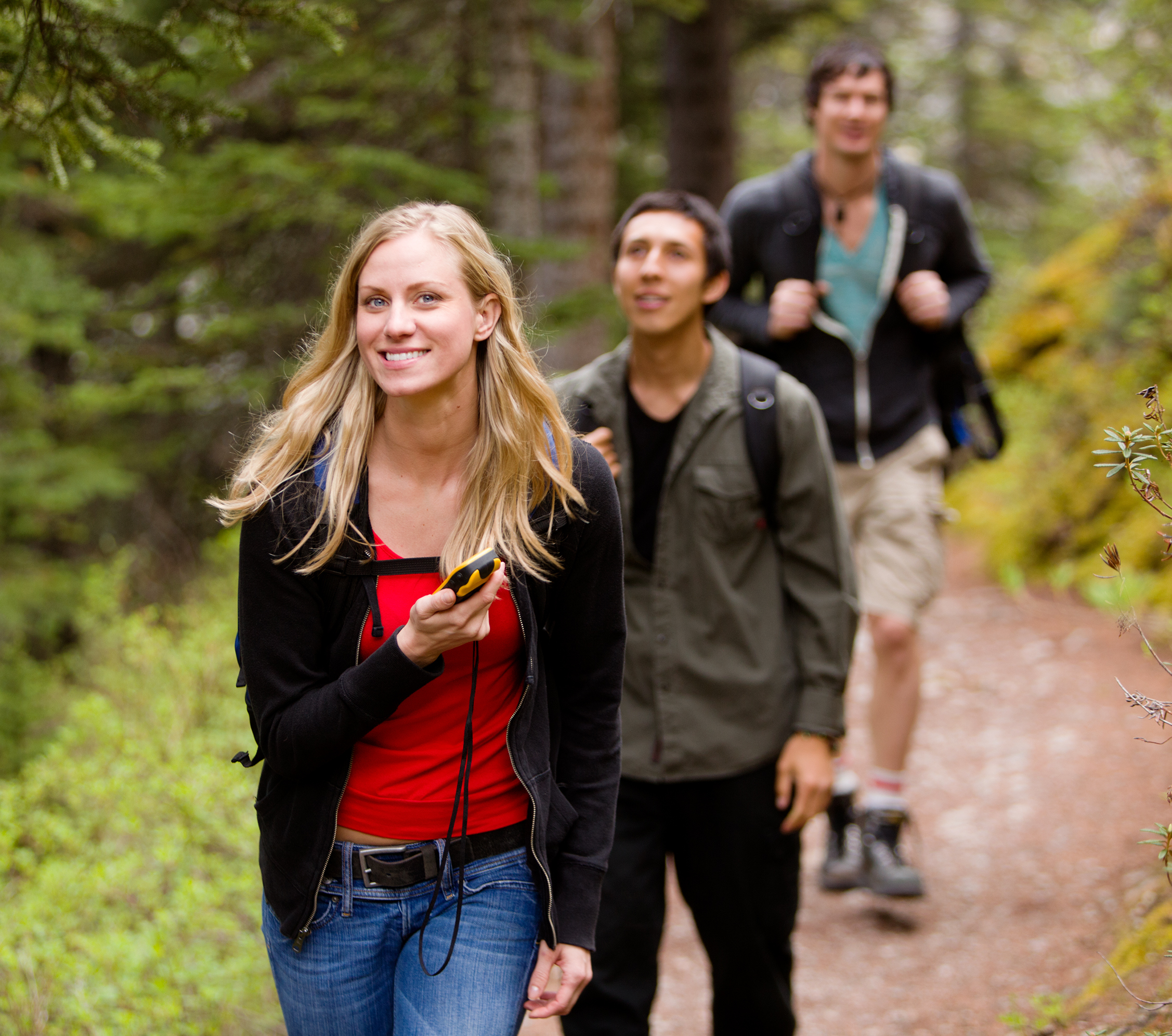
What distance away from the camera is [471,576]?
187cm

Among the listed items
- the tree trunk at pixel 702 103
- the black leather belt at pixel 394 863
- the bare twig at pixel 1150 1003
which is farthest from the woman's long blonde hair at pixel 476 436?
the tree trunk at pixel 702 103

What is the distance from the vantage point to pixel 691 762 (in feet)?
10.4

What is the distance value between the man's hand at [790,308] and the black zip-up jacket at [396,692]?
206 centimetres

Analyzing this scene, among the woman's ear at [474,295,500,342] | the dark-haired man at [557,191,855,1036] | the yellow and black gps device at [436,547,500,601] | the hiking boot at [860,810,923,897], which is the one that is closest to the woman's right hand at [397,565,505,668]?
the yellow and black gps device at [436,547,500,601]

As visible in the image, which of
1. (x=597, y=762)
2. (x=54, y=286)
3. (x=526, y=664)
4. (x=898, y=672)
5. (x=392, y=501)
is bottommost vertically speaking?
(x=898, y=672)

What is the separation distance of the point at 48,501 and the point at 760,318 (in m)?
8.01

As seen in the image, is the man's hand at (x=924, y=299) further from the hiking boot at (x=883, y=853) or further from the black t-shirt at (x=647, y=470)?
the hiking boot at (x=883, y=853)

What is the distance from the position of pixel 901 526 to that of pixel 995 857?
1.83 m

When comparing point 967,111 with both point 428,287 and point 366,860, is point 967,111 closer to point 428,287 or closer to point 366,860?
point 428,287

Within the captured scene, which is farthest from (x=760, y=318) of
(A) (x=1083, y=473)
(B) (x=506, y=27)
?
(A) (x=1083, y=473)

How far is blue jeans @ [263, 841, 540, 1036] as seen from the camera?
7.02ft

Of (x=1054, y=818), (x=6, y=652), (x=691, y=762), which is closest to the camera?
(x=691, y=762)

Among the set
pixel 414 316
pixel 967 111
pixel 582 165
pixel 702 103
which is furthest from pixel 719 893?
pixel 967 111

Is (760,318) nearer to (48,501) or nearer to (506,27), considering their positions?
(506,27)
